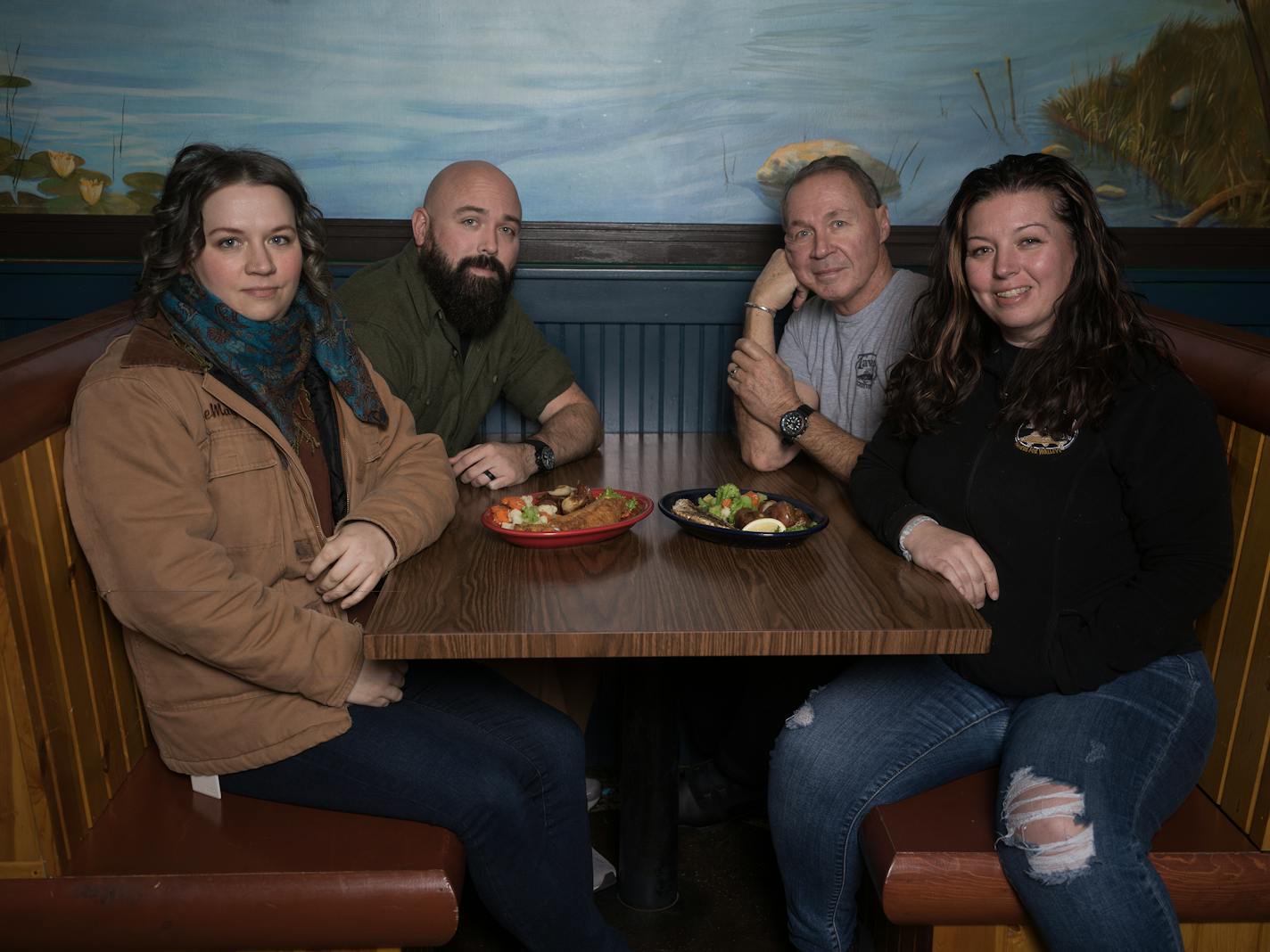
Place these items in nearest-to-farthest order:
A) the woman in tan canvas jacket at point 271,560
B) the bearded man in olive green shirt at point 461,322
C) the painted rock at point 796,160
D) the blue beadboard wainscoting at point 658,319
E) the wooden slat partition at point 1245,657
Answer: the woman in tan canvas jacket at point 271,560
the wooden slat partition at point 1245,657
the bearded man in olive green shirt at point 461,322
the blue beadboard wainscoting at point 658,319
the painted rock at point 796,160

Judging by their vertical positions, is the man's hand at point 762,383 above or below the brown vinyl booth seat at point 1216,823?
above

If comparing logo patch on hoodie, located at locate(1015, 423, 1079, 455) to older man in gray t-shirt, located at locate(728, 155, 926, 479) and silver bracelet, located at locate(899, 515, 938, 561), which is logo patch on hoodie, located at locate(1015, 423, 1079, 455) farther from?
older man in gray t-shirt, located at locate(728, 155, 926, 479)

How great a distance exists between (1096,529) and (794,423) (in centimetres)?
75

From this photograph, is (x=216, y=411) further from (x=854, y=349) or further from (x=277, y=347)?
(x=854, y=349)

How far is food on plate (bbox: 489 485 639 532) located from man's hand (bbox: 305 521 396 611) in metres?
0.20

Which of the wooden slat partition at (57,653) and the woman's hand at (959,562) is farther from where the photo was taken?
the woman's hand at (959,562)

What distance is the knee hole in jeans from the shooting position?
1564mm

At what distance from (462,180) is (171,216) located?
95cm

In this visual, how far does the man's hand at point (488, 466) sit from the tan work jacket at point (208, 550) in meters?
0.38

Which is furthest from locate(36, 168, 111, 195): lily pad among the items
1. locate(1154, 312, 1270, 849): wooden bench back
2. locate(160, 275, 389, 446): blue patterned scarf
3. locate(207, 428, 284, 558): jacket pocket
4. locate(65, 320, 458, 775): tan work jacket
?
locate(1154, 312, 1270, 849): wooden bench back

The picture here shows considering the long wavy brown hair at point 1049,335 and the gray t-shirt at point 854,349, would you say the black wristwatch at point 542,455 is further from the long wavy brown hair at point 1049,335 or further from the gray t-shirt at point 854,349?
the long wavy brown hair at point 1049,335

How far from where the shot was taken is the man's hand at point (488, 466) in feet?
7.59

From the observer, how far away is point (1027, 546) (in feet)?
6.00

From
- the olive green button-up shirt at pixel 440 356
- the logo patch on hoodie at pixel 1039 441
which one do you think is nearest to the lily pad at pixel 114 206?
the olive green button-up shirt at pixel 440 356
